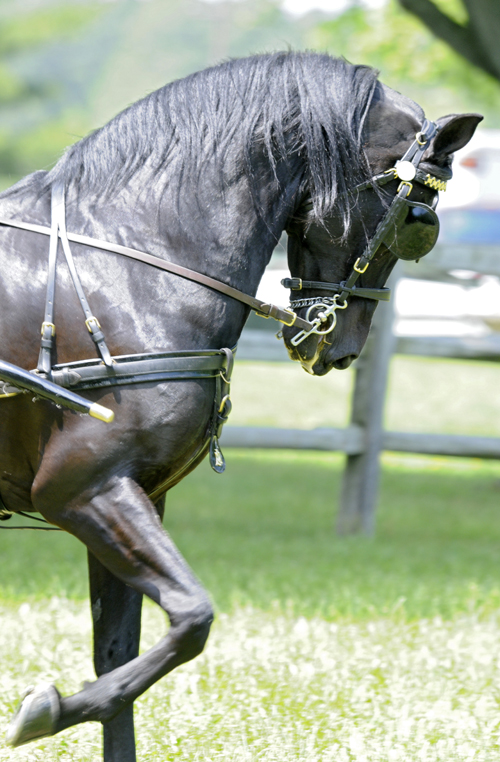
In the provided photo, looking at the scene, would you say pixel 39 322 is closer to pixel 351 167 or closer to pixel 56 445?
pixel 56 445

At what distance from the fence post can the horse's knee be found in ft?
15.6

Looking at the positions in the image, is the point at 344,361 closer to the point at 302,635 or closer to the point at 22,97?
the point at 302,635

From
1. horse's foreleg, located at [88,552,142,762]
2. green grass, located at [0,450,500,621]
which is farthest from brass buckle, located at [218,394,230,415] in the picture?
green grass, located at [0,450,500,621]

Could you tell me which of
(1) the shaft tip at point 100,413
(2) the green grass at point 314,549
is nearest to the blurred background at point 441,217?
(1) the shaft tip at point 100,413

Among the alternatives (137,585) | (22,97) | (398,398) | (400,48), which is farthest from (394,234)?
(22,97)

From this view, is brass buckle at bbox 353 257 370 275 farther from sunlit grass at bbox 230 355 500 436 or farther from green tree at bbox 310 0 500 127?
green tree at bbox 310 0 500 127

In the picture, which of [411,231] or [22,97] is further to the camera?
[22,97]

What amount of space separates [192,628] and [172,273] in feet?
3.08

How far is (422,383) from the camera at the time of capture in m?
15.6

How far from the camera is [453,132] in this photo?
255 centimetres

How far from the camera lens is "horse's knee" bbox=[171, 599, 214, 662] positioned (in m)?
2.18

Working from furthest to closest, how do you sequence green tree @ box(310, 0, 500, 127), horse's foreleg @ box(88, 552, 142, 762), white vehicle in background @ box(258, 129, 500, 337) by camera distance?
green tree @ box(310, 0, 500, 127) < white vehicle in background @ box(258, 129, 500, 337) < horse's foreleg @ box(88, 552, 142, 762)

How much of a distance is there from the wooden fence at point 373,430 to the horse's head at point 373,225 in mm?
4044

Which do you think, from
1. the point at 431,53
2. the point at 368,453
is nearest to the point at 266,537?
the point at 368,453
